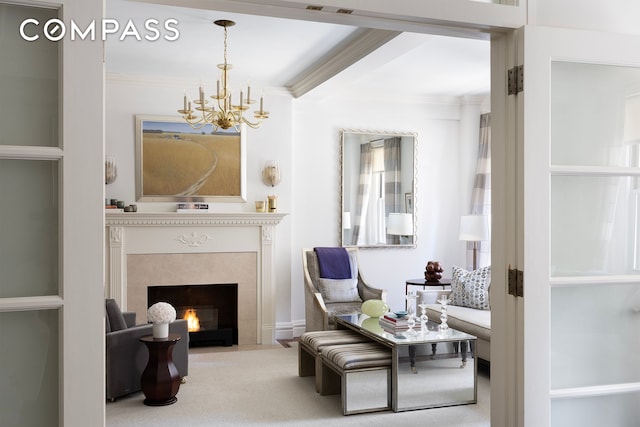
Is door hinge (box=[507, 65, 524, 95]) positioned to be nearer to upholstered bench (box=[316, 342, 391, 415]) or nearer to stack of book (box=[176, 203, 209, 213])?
upholstered bench (box=[316, 342, 391, 415])

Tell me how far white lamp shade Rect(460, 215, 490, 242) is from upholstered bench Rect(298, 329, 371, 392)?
2108mm

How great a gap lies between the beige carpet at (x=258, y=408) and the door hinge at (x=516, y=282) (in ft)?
6.50

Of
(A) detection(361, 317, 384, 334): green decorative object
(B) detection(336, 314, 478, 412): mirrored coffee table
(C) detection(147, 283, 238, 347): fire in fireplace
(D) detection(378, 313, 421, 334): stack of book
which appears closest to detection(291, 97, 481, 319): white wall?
(C) detection(147, 283, 238, 347): fire in fireplace

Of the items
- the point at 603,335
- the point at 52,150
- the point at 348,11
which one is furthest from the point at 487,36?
the point at 52,150

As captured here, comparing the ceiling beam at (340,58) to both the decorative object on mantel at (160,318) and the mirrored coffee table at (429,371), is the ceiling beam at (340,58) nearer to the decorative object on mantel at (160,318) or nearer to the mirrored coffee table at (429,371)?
the mirrored coffee table at (429,371)

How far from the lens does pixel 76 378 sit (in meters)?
1.85

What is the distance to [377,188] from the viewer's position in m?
7.25

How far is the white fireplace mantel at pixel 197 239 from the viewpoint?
242 inches

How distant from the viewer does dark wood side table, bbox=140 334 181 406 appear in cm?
442

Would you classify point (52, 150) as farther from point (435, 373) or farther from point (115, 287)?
point (115, 287)

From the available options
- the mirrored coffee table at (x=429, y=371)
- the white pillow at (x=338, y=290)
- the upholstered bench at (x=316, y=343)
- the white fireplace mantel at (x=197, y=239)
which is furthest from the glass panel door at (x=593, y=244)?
the white fireplace mantel at (x=197, y=239)

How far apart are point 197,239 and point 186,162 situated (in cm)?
80

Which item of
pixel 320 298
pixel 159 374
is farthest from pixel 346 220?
pixel 159 374

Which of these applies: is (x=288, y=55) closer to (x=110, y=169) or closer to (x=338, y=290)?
(x=110, y=169)
